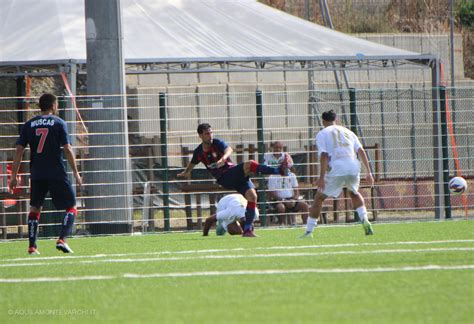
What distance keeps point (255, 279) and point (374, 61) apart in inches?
569

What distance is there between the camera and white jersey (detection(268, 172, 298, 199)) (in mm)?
21172

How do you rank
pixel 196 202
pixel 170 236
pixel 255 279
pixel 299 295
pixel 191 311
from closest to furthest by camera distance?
pixel 191 311 → pixel 299 295 → pixel 255 279 → pixel 170 236 → pixel 196 202

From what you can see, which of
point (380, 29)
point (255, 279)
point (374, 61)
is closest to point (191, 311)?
point (255, 279)

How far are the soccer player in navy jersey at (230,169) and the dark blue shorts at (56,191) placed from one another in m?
2.94

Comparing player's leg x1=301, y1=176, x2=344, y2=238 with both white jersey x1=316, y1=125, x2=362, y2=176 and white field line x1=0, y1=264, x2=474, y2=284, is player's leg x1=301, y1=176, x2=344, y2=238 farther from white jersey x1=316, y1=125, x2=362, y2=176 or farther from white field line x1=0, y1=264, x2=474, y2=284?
white field line x1=0, y1=264, x2=474, y2=284

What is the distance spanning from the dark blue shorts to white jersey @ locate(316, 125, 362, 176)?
3417 mm

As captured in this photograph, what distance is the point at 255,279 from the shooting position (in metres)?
9.53

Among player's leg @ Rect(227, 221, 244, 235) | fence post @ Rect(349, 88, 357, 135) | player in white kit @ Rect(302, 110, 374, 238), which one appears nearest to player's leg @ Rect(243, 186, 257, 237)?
player's leg @ Rect(227, 221, 244, 235)

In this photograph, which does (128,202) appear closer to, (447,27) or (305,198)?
(305,198)

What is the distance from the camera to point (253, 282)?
9312 mm

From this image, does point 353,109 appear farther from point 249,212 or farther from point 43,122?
point 43,122

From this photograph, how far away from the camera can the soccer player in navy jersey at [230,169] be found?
1639 cm

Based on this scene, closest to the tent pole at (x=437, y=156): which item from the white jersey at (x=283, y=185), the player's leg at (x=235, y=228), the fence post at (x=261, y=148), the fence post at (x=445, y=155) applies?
the fence post at (x=445, y=155)

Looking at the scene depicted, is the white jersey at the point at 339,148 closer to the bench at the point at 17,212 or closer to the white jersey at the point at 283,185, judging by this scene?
the white jersey at the point at 283,185
